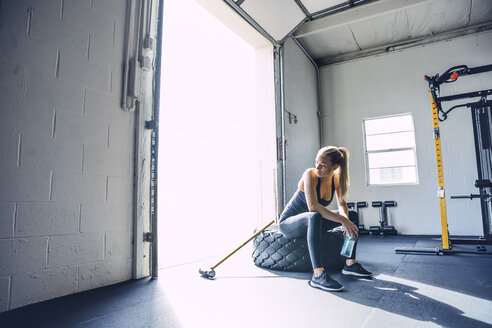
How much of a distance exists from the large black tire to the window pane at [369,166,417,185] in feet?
10.8

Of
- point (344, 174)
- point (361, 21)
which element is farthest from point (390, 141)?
point (344, 174)

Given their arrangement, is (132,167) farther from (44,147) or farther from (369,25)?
(369,25)

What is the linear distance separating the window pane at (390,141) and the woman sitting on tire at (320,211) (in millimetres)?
3590

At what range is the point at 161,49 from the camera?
236 cm

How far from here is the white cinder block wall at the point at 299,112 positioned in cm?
449

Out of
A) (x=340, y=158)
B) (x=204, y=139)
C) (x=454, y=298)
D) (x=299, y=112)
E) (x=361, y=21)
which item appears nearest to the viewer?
(x=454, y=298)

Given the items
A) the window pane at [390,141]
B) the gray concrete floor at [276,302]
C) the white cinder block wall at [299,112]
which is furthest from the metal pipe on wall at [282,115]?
the window pane at [390,141]

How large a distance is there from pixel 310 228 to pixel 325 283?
33 cm

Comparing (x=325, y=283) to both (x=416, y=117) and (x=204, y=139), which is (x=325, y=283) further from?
(x=416, y=117)

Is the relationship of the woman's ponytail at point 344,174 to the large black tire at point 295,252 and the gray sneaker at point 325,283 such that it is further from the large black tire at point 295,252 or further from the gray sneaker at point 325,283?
the gray sneaker at point 325,283

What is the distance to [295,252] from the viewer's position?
7.59ft

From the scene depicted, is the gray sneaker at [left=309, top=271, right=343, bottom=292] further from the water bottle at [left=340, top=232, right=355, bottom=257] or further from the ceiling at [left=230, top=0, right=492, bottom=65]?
the ceiling at [left=230, top=0, right=492, bottom=65]

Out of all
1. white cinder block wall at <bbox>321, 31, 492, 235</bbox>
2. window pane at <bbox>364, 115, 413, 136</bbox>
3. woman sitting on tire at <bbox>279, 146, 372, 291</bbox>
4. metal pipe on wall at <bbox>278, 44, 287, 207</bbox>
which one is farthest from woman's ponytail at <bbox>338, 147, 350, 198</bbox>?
window pane at <bbox>364, 115, 413, 136</bbox>

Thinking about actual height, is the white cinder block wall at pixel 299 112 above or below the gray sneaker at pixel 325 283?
above
